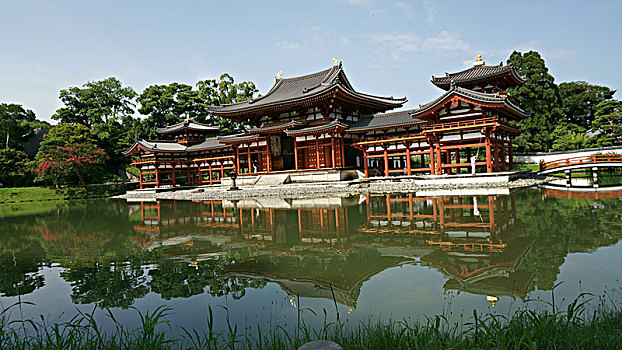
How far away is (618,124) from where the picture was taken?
30.7 metres

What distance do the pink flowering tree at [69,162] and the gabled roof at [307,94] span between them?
11805mm

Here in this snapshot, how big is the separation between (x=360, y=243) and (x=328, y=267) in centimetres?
169

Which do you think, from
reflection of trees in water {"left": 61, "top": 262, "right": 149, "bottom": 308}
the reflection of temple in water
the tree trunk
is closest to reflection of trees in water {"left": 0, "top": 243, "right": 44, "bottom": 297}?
reflection of trees in water {"left": 61, "top": 262, "right": 149, "bottom": 308}

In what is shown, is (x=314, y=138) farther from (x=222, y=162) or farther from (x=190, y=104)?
(x=190, y=104)

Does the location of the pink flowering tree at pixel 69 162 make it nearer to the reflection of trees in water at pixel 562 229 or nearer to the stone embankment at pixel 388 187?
the stone embankment at pixel 388 187

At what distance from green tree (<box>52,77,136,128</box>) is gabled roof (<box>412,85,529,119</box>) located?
39072 millimetres

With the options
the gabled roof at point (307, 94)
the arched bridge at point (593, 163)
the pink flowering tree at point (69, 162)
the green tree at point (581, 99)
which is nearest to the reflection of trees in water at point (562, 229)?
the arched bridge at point (593, 163)

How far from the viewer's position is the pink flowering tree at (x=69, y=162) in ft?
102

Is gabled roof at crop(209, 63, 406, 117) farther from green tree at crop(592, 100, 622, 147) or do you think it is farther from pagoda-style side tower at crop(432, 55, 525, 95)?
green tree at crop(592, 100, 622, 147)

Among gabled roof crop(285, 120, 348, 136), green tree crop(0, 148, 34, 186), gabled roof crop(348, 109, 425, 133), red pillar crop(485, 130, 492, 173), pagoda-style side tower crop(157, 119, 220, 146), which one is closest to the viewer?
red pillar crop(485, 130, 492, 173)

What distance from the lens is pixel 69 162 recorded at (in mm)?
31172

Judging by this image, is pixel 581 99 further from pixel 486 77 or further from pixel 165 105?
pixel 165 105

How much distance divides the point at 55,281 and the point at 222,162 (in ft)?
93.9

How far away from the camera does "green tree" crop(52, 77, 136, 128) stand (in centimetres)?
4541
